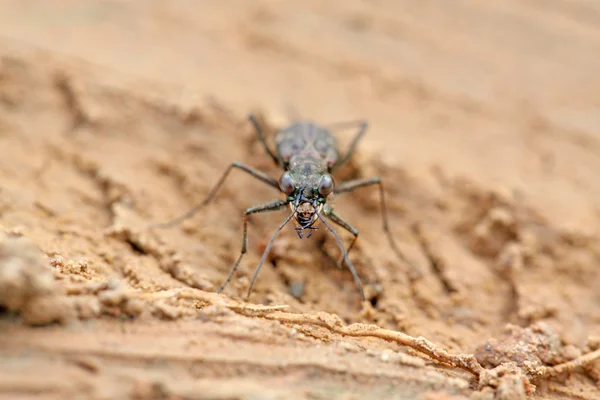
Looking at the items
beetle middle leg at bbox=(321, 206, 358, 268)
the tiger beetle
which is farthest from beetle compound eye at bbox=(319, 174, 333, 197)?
beetle middle leg at bbox=(321, 206, 358, 268)

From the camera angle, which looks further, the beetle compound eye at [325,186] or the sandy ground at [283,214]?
the beetle compound eye at [325,186]

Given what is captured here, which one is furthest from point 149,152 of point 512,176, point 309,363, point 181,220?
point 512,176

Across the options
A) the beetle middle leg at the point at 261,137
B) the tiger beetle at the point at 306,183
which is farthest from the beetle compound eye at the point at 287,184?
the beetle middle leg at the point at 261,137

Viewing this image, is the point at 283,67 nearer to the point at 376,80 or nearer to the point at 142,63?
the point at 376,80

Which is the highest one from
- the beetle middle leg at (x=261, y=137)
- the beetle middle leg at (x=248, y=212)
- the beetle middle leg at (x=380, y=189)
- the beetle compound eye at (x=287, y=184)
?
the beetle middle leg at (x=261, y=137)

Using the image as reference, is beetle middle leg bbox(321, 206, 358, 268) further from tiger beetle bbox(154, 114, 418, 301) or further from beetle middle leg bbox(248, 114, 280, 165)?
beetle middle leg bbox(248, 114, 280, 165)

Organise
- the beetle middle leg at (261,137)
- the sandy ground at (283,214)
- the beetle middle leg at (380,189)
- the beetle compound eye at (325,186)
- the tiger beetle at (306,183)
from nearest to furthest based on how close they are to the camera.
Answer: the sandy ground at (283,214) < the tiger beetle at (306,183) < the beetle compound eye at (325,186) < the beetle middle leg at (380,189) < the beetle middle leg at (261,137)

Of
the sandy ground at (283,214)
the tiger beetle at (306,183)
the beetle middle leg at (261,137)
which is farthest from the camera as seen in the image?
the beetle middle leg at (261,137)

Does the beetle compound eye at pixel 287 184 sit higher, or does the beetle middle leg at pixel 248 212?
the beetle compound eye at pixel 287 184

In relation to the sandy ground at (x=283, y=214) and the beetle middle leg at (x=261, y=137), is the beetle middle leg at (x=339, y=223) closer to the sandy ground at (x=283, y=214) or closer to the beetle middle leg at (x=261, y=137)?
the sandy ground at (x=283, y=214)
